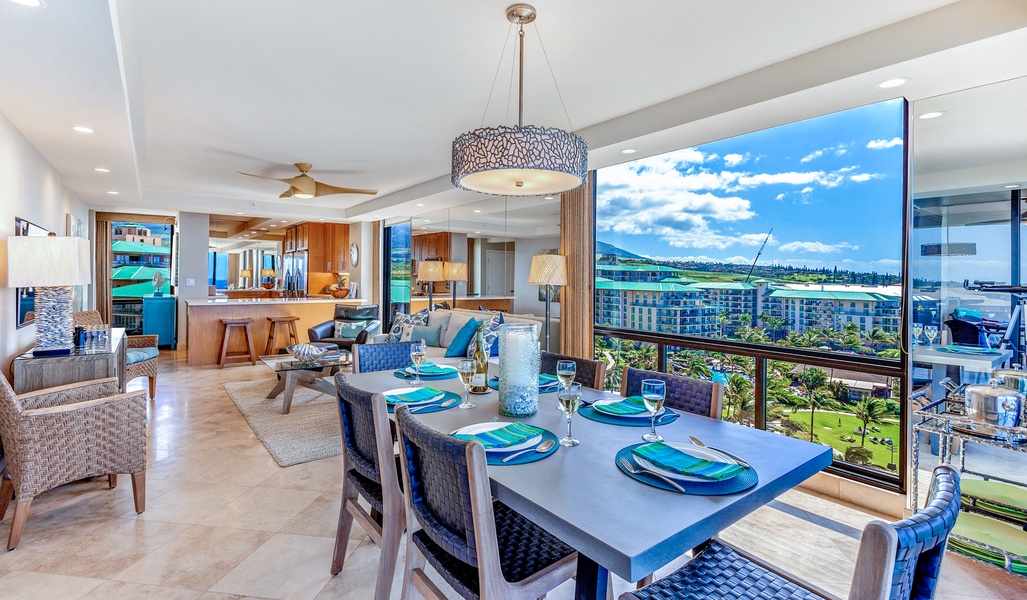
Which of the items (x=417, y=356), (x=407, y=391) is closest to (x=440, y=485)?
(x=407, y=391)

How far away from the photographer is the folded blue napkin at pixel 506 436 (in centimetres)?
147

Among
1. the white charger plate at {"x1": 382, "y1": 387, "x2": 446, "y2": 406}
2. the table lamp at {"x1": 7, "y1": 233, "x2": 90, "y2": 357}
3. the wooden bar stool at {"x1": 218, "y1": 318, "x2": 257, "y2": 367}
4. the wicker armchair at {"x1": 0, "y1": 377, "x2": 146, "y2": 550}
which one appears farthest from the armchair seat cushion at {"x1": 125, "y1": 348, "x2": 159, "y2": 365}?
the white charger plate at {"x1": 382, "y1": 387, "x2": 446, "y2": 406}

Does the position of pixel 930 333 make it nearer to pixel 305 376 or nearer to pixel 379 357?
pixel 379 357

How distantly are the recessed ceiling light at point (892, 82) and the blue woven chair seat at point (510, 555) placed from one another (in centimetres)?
265

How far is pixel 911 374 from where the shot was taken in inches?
105

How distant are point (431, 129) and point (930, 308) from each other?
11.5 ft

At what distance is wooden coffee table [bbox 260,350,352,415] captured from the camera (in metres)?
4.47

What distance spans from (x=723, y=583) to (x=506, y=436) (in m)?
0.71

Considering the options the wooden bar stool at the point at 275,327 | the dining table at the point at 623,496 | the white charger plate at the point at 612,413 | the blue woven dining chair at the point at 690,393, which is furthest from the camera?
the wooden bar stool at the point at 275,327

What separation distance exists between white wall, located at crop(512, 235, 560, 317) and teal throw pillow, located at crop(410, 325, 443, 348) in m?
A: 0.98

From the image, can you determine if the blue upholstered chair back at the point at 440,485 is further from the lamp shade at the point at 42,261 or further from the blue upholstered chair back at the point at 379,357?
the lamp shade at the point at 42,261

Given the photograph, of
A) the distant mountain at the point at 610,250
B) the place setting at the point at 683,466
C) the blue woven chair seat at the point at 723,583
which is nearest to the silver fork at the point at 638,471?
the place setting at the point at 683,466

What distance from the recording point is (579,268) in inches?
177

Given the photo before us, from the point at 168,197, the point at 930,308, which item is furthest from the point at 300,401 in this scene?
the point at 930,308
